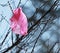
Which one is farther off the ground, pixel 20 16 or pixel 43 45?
pixel 20 16

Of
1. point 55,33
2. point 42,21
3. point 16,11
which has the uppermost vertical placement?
point 16,11

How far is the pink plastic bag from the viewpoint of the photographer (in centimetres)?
296

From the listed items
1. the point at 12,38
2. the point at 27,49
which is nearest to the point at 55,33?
the point at 27,49

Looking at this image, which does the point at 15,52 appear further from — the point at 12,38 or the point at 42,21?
the point at 42,21

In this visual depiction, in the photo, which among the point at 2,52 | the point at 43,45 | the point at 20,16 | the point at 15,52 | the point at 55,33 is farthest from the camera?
the point at 55,33

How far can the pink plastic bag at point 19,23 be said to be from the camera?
116 inches

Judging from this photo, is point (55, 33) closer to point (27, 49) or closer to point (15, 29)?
point (27, 49)

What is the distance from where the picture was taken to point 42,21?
3.11 metres

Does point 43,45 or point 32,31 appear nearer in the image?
point 32,31

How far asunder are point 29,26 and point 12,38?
0.75 ft

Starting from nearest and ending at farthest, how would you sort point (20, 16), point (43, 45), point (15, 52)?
point (20, 16), point (15, 52), point (43, 45)

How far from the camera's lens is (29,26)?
3.21 meters

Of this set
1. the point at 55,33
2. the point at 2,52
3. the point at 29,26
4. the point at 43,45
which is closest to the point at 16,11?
the point at 29,26

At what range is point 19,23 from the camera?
9.70ft
